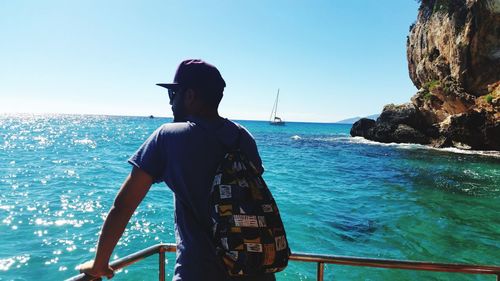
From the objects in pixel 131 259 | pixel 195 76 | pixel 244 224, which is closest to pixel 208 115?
pixel 195 76

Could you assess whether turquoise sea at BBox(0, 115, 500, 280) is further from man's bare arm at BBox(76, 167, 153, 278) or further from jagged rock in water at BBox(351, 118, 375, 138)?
jagged rock in water at BBox(351, 118, 375, 138)

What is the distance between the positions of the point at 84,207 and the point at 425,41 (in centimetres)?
4502

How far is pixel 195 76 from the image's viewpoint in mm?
1745

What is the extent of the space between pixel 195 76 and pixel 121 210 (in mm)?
678

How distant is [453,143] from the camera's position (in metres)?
36.7

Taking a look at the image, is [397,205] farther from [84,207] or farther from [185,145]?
[185,145]

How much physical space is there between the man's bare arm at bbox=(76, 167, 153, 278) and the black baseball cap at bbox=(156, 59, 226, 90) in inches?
18.0

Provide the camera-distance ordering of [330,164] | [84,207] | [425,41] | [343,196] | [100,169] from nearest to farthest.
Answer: [84,207], [343,196], [100,169], [330,164], [425,41]

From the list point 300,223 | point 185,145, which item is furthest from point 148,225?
point 185,145

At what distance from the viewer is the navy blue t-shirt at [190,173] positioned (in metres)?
1.59

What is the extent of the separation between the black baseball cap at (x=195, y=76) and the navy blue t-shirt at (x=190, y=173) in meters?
0.21

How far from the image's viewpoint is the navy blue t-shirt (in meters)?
1.59

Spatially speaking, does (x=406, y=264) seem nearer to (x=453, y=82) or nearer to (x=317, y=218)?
(x=317, y=218)

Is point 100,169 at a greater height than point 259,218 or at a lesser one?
lesser
